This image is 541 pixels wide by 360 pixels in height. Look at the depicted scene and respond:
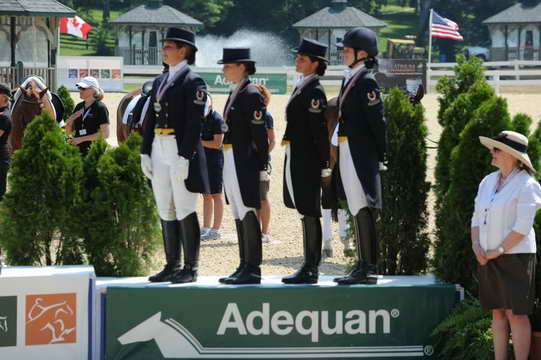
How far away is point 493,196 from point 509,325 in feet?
2.91

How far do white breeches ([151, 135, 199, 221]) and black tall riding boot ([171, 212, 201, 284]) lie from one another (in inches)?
2.5

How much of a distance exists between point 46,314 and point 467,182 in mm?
3130

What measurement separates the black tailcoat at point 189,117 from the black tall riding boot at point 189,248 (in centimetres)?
28

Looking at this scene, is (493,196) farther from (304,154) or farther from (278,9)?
(278,9)

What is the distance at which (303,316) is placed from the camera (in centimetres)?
791

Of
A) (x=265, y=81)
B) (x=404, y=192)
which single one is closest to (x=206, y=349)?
(x=404, y=192)

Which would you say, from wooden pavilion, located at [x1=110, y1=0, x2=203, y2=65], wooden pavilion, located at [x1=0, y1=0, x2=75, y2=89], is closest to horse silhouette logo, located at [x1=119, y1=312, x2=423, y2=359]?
wooden pavilion, located at [x1=0, y1=0, x2=75, y2=89]

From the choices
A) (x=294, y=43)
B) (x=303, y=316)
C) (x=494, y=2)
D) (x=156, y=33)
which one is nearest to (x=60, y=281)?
(x=303, y=316)

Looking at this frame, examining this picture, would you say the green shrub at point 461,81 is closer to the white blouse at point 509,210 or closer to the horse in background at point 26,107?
the white blouse at point 509,210

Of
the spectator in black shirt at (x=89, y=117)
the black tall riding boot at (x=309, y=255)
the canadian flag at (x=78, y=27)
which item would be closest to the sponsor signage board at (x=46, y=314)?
the black tall riding boot at (x=309, y=255)

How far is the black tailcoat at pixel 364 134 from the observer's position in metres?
7.88

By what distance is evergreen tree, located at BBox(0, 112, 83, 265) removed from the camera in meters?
8.54

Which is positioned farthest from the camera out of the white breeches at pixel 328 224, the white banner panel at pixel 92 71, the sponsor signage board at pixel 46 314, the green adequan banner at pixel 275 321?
the white banner panel at pixel 92 71

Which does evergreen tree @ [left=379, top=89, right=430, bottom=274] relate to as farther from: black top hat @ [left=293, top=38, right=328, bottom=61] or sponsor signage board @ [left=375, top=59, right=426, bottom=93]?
sponsor signage board @ [left=375, top=59, right=426, bottom=93]
